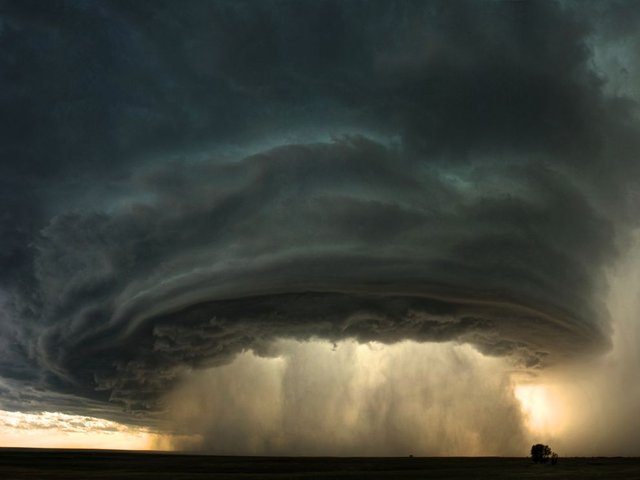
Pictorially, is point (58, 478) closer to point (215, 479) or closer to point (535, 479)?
point (215, 479)

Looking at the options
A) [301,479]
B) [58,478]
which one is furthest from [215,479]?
[58,478]

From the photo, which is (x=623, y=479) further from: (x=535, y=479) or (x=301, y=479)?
(x=301, y=479)

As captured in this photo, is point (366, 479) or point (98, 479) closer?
point (98, 479)

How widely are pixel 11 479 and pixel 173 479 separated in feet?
104

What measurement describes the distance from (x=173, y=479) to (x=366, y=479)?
4255cm

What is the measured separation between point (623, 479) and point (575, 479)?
9.03m

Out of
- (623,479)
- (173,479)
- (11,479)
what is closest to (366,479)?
(173,479)

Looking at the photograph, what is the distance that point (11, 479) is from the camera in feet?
341

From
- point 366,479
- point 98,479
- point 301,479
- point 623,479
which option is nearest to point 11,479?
point 98,479

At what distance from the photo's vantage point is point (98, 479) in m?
106

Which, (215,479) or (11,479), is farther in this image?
(215,479)

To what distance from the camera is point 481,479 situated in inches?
4493

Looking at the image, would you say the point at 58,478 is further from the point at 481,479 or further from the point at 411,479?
the point at 481,479

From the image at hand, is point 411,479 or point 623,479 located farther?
point 411,479
